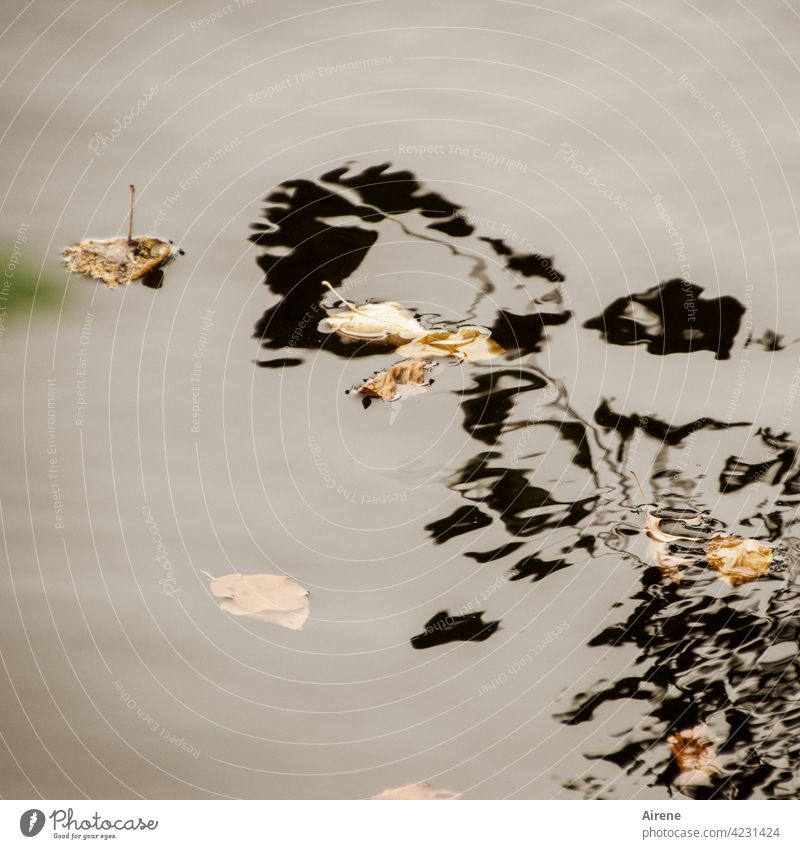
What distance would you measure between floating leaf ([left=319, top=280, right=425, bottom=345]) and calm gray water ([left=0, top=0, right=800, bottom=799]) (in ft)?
0.06

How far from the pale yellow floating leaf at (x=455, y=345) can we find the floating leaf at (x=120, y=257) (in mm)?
277

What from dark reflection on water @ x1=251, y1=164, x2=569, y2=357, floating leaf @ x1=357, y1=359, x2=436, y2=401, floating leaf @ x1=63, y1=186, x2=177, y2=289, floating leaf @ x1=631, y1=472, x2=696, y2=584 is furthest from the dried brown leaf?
floating leaf @ x1=631, y1=472, x2=696, y2=584

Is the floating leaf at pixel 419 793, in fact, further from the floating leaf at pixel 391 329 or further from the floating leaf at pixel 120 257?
the floating leaf at pixel 120 257

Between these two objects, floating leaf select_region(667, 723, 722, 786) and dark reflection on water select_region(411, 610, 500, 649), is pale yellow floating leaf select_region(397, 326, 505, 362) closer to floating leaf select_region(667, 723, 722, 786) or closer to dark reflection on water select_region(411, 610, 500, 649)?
dark reflection on water select_region(411, 610, 500, 649)

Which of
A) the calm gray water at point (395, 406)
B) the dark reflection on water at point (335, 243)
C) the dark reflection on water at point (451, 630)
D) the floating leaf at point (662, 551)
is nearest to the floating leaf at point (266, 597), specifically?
the calm gray water at point (395, 406)

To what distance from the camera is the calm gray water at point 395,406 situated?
0.75 m

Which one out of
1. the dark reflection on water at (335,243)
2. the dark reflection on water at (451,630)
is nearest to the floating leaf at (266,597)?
the dark reflection on water at (451,630)

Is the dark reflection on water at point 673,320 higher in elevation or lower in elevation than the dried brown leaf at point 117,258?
lower

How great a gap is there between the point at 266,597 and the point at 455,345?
328 millimetres

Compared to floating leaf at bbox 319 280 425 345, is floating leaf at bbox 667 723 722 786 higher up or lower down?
lower down

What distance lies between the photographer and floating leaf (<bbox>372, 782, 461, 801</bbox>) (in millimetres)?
748

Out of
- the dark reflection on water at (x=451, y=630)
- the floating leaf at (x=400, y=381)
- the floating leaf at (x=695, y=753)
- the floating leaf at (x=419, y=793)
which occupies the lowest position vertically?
the floating leaf at (x=419, y=793)
